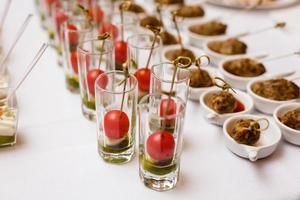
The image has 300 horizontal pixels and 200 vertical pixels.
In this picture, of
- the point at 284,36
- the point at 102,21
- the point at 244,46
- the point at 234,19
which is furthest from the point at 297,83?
the point at 102,21

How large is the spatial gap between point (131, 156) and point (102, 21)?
0.62 meters

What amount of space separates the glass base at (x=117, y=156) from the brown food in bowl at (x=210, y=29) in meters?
0.62

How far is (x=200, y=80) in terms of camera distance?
1158 mm

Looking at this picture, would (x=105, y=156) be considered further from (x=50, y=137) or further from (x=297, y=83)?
(x=297, y=83)

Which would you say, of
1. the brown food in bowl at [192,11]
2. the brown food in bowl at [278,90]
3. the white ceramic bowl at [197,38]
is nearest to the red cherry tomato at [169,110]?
the brown food in bowl at [278,90]

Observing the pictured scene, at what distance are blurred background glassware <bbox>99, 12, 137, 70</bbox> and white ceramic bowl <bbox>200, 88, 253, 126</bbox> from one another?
0.26 metres

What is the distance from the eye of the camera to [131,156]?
96cm

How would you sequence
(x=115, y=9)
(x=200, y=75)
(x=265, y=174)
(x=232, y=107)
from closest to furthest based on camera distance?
(x=265, y=174) → (x=232, y=107) → (x=200, y=75) → (x=115, y=9)

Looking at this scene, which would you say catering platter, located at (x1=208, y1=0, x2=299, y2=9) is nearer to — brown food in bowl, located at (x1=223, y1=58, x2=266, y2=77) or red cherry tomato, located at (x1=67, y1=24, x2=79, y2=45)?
brown food in bowl, located at (x1=223, y1=58, x2=266, y2=77)

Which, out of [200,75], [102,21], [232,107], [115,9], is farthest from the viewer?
[115,9]

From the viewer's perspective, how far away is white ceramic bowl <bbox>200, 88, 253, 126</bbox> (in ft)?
3.45

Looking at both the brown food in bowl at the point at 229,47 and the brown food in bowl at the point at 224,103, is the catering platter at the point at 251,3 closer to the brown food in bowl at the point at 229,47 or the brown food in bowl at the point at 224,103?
the brown food in bowl at the point at 229,47

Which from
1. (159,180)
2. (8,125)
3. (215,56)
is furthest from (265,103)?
(8,125)

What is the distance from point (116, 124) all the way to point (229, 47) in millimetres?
560
